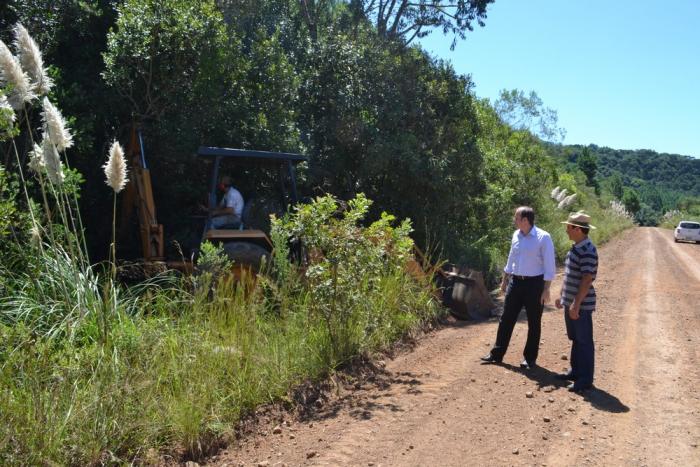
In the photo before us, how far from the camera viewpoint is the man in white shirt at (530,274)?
22.7 ft

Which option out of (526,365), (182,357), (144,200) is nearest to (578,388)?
(526,365)

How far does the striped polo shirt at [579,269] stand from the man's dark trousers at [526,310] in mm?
507

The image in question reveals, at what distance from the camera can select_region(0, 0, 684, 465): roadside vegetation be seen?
16.0ft

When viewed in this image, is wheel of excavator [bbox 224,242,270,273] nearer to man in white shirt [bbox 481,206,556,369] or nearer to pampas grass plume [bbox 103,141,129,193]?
man in white shirt [bbox 481,206,556,369]

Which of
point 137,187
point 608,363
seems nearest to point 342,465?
point 608,363

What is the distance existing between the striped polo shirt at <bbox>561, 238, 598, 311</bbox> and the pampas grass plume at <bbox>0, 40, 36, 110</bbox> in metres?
4.97

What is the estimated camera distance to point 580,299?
245 inches

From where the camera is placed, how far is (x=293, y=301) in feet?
24.1

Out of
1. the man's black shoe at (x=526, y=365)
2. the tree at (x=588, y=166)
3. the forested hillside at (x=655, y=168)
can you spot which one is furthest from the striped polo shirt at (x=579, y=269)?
the forested hillside at (x=655, y=168)

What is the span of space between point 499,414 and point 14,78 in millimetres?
4709

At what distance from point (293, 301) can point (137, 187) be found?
3.89 metres

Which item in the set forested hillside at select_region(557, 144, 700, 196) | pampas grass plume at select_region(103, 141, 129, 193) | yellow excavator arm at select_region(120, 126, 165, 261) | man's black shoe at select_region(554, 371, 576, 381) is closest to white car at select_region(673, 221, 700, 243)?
man's black shoe at select_region(554, 371, 576, 381)

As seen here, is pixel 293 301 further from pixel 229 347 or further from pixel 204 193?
pixel 204 193

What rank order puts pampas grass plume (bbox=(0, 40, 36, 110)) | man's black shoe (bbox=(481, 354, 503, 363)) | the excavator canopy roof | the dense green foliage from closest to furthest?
1. pampas grass plume (bbox=(0, 40, 36, 110))
2. man's black shoe (bbox=(481, 354, 503, 363))
3. the excavator canopy roof
4. the dense green foliage
